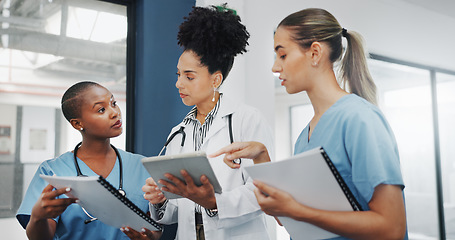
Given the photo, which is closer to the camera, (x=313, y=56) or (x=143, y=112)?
(x=313, y=56)

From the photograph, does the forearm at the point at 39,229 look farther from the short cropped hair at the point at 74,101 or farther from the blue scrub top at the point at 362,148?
the blue scrub top at the point at 362,148

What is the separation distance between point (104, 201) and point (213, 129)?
528 mm

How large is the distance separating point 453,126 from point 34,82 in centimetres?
400

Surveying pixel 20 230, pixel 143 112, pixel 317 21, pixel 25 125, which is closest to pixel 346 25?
pixel 143 112

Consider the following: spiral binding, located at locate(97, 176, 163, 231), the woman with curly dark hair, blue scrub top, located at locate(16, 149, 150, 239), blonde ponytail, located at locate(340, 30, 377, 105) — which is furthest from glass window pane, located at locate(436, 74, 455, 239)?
spiral binding, located at locate(97, 176, 163, 231)

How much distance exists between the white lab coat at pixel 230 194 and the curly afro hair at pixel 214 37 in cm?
17

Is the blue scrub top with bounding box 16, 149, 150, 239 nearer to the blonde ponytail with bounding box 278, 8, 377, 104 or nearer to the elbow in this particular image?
the blonde ponytail with bounding box 278, 8, 377, 104

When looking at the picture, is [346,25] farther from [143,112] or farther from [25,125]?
[25,125]

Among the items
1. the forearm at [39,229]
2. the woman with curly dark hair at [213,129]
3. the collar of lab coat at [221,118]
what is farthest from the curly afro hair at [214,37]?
the forearm at [39,229]

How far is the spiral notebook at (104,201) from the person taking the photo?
118 centimetres

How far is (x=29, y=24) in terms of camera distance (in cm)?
198

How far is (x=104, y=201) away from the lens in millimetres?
1255

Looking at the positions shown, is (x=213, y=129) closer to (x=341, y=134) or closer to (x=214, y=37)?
(x=214, y=37)

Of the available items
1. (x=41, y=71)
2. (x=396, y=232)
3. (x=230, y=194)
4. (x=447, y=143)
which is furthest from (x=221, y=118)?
(x=447, y=143)
